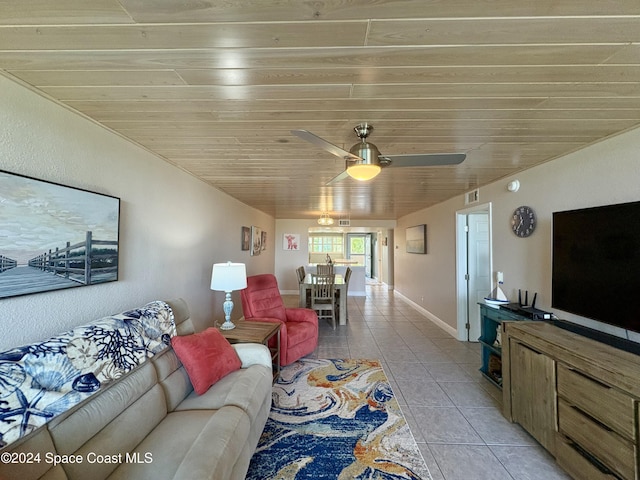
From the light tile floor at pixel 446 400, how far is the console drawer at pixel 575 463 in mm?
148

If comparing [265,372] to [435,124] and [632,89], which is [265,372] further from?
[632,89]

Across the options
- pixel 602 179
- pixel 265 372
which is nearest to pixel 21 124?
pixel 265 372

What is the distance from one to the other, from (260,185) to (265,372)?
2398 mm

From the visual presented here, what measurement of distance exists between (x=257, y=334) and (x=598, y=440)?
2.43 metres

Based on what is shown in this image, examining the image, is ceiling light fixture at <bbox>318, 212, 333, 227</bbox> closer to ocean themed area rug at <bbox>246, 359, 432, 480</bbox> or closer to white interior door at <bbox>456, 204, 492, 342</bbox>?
white interior door at <bbox>456, 204, 492, 342</bbox>

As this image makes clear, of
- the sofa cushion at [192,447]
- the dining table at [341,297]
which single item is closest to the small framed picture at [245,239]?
the dining table at [341,297]

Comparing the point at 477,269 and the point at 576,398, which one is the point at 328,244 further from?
the point at 576,398

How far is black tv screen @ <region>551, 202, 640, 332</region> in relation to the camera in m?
1.58

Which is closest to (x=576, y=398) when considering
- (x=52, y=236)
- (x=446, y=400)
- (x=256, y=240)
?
(x=446, y=400)

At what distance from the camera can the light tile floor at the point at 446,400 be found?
1.75 metres

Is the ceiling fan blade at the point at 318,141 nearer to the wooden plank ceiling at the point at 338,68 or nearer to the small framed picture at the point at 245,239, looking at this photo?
the wooden plank ceiling at the point at 338,68

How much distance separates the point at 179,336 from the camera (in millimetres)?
1976

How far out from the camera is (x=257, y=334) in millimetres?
2539

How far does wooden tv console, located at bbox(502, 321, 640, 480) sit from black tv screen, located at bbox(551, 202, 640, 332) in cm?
23
